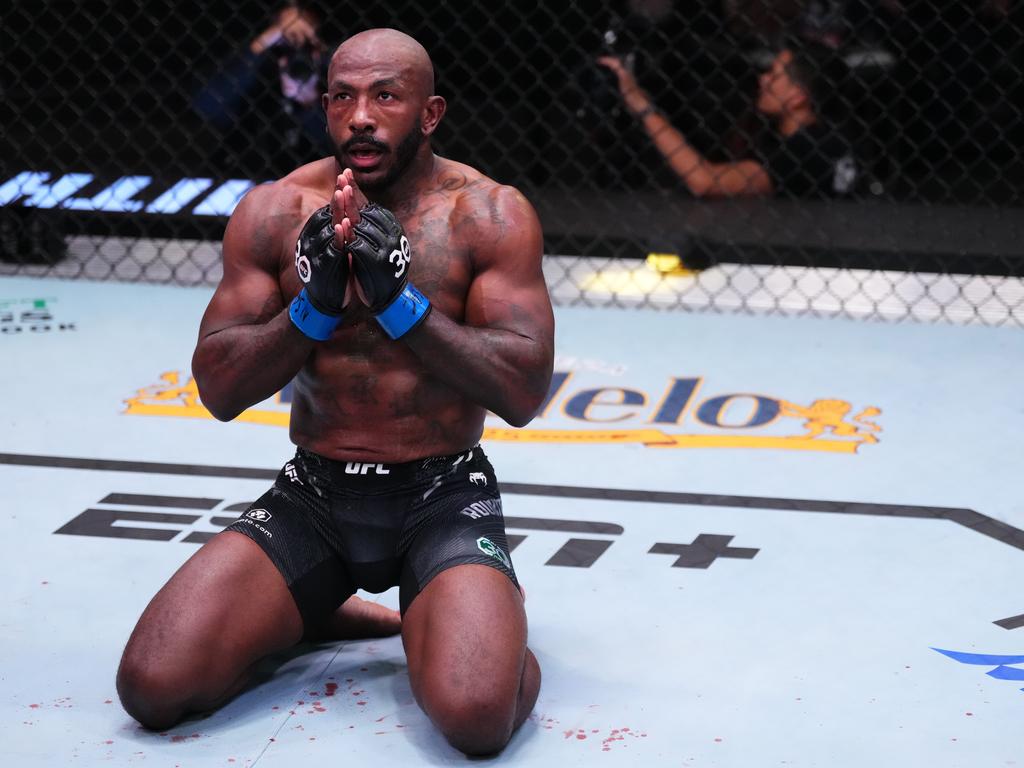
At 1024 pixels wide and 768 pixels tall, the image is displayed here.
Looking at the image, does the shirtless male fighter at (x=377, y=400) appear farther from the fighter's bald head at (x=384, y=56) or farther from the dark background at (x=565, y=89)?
the dark background at (x=565, y=89)

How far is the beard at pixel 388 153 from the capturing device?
2211mm

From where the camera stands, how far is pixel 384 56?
222 centimetres

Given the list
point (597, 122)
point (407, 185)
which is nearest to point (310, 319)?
point (407, 185)

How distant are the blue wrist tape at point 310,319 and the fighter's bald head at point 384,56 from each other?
0.37 metres

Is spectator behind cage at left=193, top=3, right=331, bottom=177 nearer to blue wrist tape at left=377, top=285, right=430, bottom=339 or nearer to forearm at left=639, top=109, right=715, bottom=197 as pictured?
forearm at left=639, top=109, right=715, bottom=197

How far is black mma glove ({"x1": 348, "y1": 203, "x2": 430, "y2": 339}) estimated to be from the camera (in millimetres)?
2006

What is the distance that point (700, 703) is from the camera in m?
2.25

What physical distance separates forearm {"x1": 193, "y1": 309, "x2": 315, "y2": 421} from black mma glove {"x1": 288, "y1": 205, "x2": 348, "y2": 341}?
0.04 metres

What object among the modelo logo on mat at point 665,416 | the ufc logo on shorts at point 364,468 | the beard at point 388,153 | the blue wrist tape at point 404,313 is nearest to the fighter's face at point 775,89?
the modelo logo on mat at point 665,416

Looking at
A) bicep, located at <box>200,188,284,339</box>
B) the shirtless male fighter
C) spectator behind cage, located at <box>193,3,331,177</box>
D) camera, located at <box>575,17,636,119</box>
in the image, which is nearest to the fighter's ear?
the shirtless male fighter

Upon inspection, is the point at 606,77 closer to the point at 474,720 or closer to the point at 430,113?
the point at 430,113

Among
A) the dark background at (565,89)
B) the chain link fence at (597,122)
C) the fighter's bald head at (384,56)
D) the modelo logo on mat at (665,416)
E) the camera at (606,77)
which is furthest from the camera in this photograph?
the camera at (606,77)

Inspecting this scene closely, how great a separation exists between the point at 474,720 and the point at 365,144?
857mm

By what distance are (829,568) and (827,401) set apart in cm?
105
